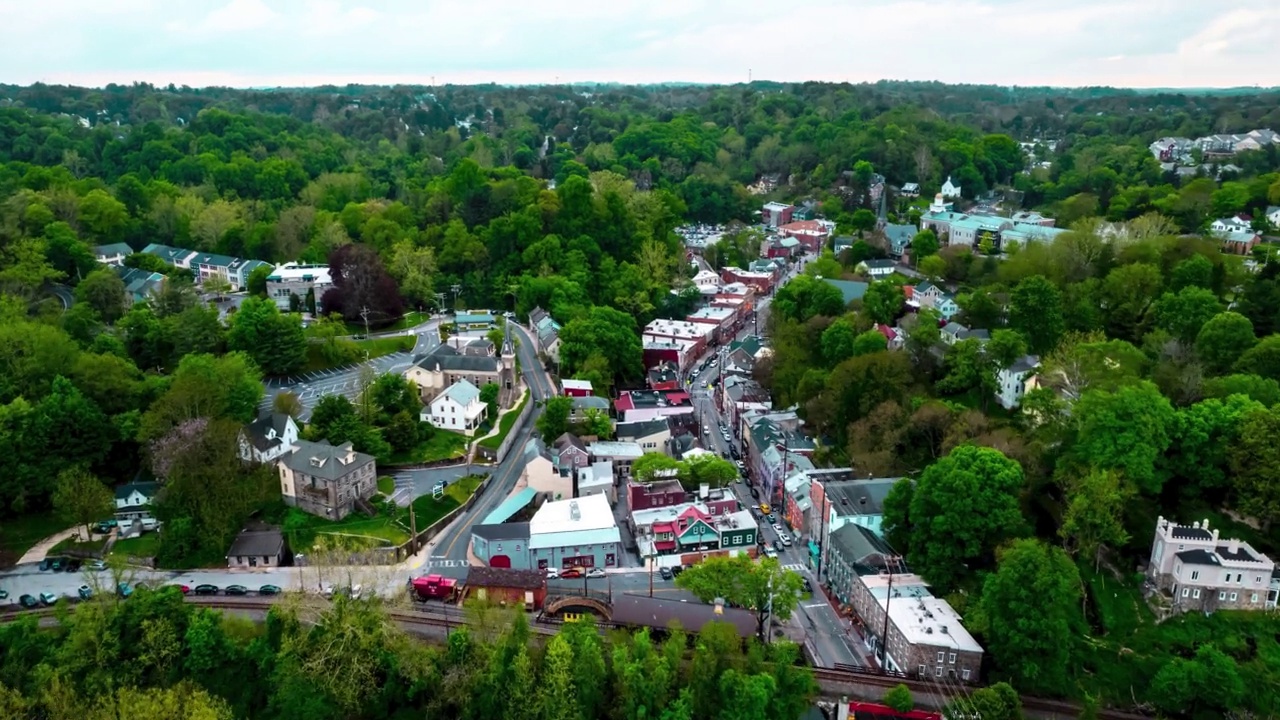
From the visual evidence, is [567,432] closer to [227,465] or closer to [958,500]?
[227,465]

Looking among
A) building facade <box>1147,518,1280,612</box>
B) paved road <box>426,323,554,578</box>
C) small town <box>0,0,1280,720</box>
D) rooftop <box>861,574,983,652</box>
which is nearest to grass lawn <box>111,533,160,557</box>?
small town <box>0,0,1280,720</box>

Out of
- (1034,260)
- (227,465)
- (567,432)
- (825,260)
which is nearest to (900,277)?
(825,260)

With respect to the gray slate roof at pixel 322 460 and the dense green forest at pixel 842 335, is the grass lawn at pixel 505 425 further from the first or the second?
the gray slate roof at pixel 322 460

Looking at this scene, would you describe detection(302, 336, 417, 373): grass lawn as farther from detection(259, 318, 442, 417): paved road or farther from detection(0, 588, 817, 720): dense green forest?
detection(0, 588, 817, 720): dense green forest

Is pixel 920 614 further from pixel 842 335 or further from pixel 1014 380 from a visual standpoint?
pixel 842 335

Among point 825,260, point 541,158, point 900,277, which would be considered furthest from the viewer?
point 541,158
